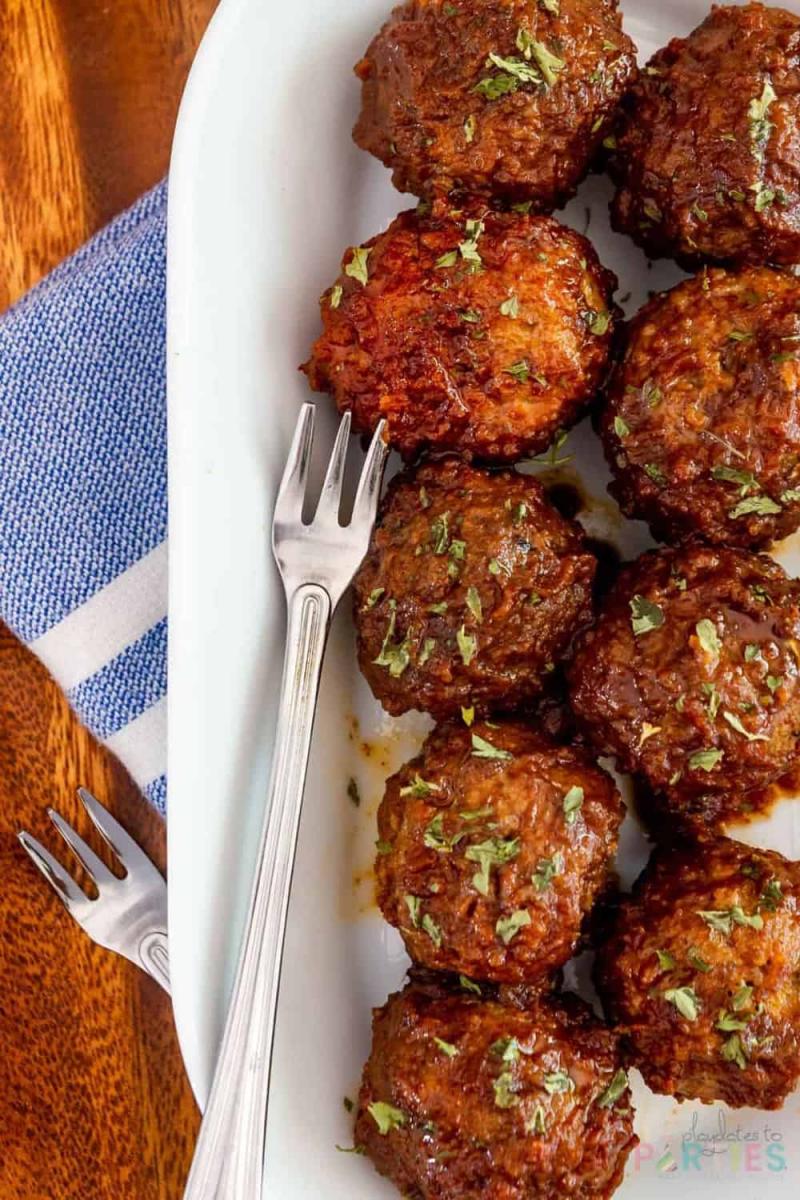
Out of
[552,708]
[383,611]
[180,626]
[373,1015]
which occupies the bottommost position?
[373,1015]

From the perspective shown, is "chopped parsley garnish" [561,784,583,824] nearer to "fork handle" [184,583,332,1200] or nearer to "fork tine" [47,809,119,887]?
"fork handle" [184,583,332,1200]

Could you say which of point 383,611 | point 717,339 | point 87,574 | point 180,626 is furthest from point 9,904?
point 717,339

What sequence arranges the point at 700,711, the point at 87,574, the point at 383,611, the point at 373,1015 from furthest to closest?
the point at 87,574 → the point at 373,1015 → the point at 383,611 → the point at 700,711

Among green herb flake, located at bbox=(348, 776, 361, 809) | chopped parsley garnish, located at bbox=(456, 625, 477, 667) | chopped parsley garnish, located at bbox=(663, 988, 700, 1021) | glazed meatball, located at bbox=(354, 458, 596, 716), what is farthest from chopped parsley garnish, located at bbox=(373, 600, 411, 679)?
chopped parsley garnish, located at bbox=(663, 988, 700, 1021)

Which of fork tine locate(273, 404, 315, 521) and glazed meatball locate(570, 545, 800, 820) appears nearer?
glazed meatball locate(570, 545, 800, 820)

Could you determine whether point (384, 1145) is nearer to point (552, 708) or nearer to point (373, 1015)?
point (373, 1015)

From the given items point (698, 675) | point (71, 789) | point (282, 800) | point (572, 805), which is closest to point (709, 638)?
point (698, 675)
